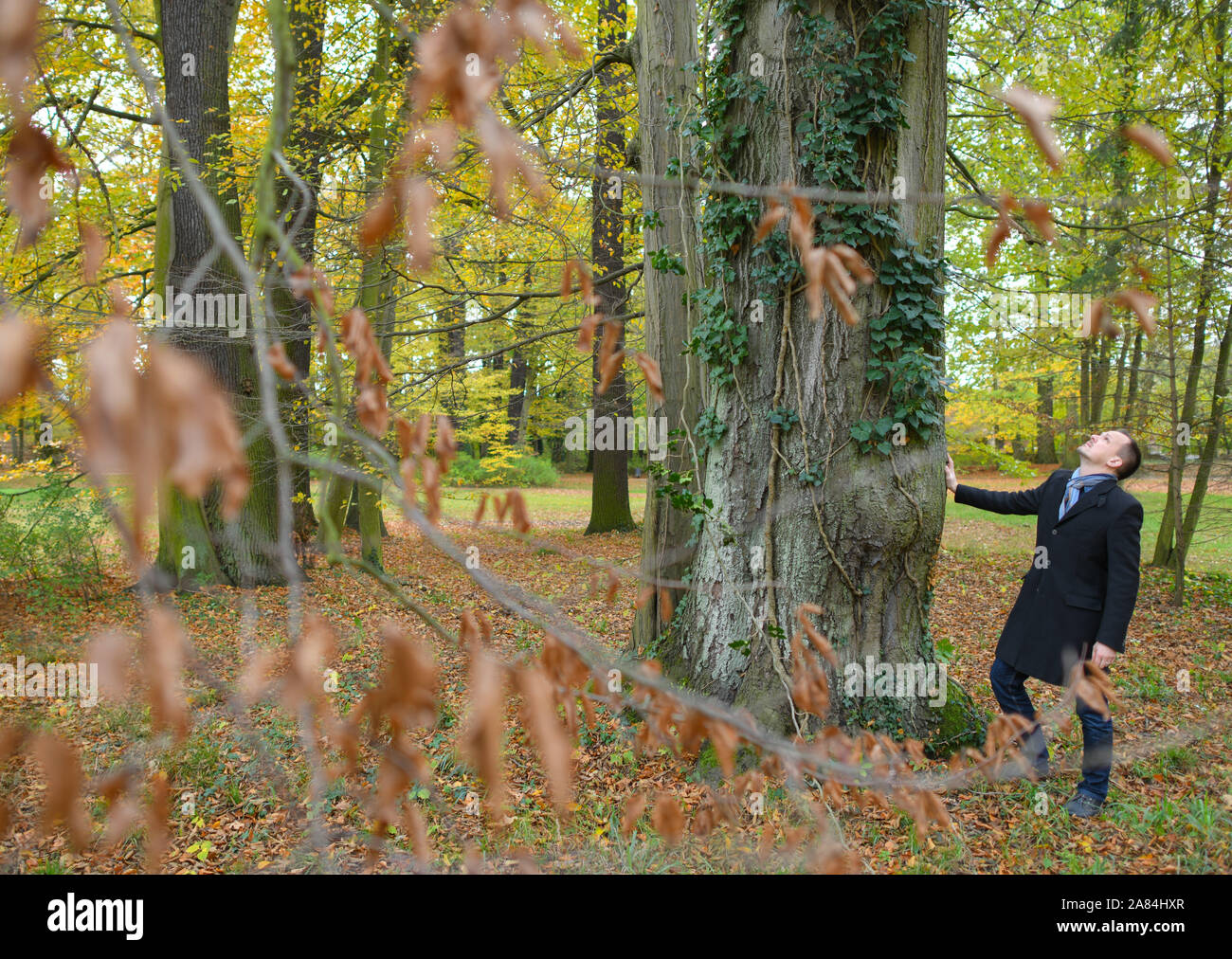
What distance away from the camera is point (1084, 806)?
3.72 m

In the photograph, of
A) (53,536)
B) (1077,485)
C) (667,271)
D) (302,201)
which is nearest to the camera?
(1077,485)

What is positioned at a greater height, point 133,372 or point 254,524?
point 133,372

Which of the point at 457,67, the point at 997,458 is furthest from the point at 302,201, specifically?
the point at 997,458

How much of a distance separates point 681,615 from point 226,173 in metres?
6.49

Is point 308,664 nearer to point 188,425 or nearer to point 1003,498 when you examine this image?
point 188,425

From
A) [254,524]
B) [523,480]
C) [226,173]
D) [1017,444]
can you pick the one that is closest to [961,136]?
[226,173]

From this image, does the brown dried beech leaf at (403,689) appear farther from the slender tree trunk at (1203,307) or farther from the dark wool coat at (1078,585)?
the slender tree trunk at (1203,307)

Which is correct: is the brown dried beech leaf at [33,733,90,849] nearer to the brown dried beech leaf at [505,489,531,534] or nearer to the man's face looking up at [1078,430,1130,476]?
the brown dried beech leaf at [505,489,531,534]

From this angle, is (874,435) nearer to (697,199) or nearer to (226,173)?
(697,199)

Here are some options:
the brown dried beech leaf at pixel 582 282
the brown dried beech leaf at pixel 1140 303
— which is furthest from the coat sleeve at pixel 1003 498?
the brown dried beech leaf at pixel 582 282

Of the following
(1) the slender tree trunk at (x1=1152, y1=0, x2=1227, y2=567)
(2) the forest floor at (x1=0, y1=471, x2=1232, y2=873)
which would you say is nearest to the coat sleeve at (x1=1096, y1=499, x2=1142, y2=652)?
(2) the forest floor at (x1=0, y1=471, x2=1232, y2=873)

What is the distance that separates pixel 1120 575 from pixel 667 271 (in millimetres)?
3166

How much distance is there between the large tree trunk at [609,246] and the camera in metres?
6.65

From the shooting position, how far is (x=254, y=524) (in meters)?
9.03
